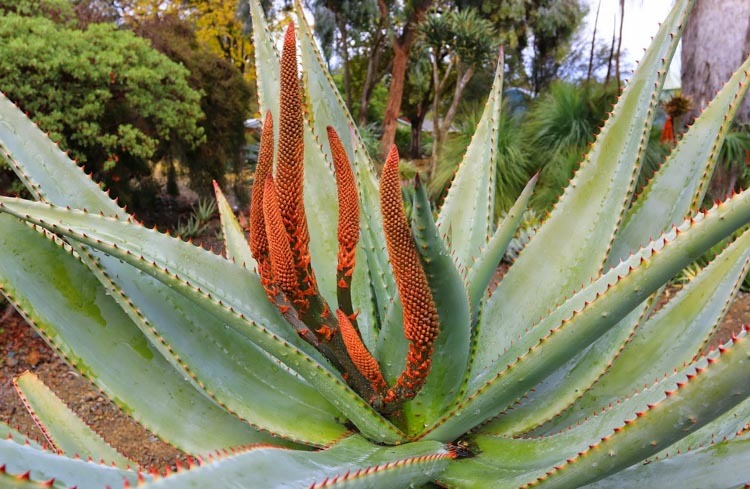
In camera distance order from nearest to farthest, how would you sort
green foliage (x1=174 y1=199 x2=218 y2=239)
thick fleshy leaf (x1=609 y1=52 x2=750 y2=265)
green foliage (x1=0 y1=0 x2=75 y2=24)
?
1. thick fleshy leaf (x1=609 y1=52 x2=750 y2=265)
2. green foliage (x1=0 y1=0 x2=75 y2=24)
3. green foliage (x1=174 y1=199 x2=218 y2=239)

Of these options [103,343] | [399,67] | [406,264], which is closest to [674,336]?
[406,264]

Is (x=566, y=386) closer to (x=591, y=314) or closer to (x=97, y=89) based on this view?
(x=591, y=314)

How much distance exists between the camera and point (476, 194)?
159 cm

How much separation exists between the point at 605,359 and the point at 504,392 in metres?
0.28

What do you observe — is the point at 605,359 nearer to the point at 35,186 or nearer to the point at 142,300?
the point at 142,300

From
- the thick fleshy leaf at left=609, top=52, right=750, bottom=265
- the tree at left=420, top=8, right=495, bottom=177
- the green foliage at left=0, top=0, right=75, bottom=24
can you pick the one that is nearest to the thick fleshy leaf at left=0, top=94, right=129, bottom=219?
the thick fleshy leaf at left=609, top=52, right=750, bottom=265

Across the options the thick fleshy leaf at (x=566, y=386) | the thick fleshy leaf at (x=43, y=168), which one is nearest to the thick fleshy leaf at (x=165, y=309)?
the thick fleshy leaf at (x=43, y=168)

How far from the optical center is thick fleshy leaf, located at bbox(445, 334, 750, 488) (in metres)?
0.73

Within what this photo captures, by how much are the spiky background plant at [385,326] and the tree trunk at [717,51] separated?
20.5ft

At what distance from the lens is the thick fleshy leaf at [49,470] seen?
0.69 m

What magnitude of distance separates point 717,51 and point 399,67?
1485 centimetres

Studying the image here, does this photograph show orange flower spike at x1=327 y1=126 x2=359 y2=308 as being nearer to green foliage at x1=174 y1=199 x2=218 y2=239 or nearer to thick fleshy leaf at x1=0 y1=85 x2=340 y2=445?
thick fleshy leaf at x1=0 y1=85 x2=340 y2=445

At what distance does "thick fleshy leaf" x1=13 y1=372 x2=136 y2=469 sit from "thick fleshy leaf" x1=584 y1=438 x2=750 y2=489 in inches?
37.3

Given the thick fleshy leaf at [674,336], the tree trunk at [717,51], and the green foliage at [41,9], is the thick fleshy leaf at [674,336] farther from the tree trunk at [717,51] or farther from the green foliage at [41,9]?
the green foliage at [41,9]
